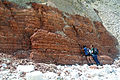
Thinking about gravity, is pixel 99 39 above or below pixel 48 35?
below

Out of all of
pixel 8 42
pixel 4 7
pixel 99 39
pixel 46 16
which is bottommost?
pixel 99 39

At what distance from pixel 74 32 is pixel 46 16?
2.66 metres

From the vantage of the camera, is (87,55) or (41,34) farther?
(87,55)

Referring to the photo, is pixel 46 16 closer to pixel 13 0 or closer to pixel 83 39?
pixel 13 0

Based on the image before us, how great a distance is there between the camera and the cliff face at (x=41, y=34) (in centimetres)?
908

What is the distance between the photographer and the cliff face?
9.08m

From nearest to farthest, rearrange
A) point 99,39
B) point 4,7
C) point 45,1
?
point 4,7
point 45,1
point 99,39

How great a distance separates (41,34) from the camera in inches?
382

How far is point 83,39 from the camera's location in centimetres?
1270

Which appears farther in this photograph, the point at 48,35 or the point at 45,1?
the point at 45,1

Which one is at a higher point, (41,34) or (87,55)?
(41,34)

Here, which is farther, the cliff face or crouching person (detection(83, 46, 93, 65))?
crouching person (detection(83, 46, 93, 65))

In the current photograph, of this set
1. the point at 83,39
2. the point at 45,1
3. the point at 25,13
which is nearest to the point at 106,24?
the point at 83,39

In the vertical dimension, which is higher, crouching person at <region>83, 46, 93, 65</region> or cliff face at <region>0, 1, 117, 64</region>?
cliff face at <region>0, 1, 117, 64</region>
